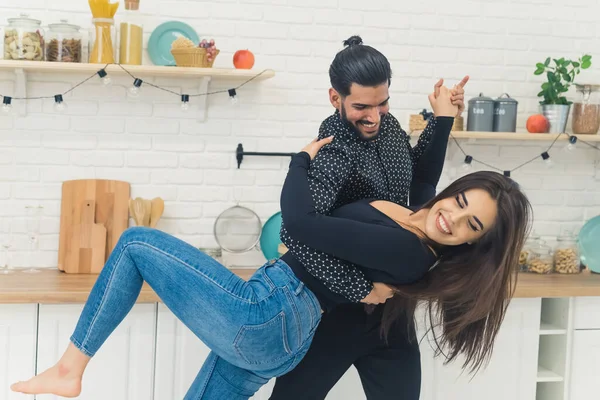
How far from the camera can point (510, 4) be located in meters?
3.78

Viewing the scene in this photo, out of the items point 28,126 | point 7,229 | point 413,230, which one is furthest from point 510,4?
point 7,229

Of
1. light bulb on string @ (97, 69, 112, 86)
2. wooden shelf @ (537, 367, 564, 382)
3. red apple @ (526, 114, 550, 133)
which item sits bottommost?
wooden shelf @ (537, 367, 564, 382)

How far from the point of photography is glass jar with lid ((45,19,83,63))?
10.4 ft

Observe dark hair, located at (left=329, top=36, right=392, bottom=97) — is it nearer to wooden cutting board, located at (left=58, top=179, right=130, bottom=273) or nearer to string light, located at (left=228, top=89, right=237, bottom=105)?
string light, located at (left=228, top=89, right=237, bottom=105)

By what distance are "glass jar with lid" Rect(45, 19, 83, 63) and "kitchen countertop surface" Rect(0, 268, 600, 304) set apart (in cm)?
91

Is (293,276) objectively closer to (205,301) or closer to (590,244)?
(205,301)

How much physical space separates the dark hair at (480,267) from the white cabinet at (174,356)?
1.09 metres

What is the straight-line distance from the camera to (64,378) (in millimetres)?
2197

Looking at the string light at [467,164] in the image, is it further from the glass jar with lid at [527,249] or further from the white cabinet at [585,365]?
the white cabinet at [585,365]

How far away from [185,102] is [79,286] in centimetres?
95

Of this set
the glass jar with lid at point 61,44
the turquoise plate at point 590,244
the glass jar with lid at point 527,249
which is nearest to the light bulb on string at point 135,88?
the glass jar with lid at point 61,44

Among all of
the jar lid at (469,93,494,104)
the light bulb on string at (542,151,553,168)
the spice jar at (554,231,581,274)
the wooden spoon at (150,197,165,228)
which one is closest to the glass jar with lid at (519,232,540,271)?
the spice jar at (554,231,581,274)

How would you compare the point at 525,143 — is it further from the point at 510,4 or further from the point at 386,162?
the point at 386,162

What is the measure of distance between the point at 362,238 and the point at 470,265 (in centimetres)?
34
